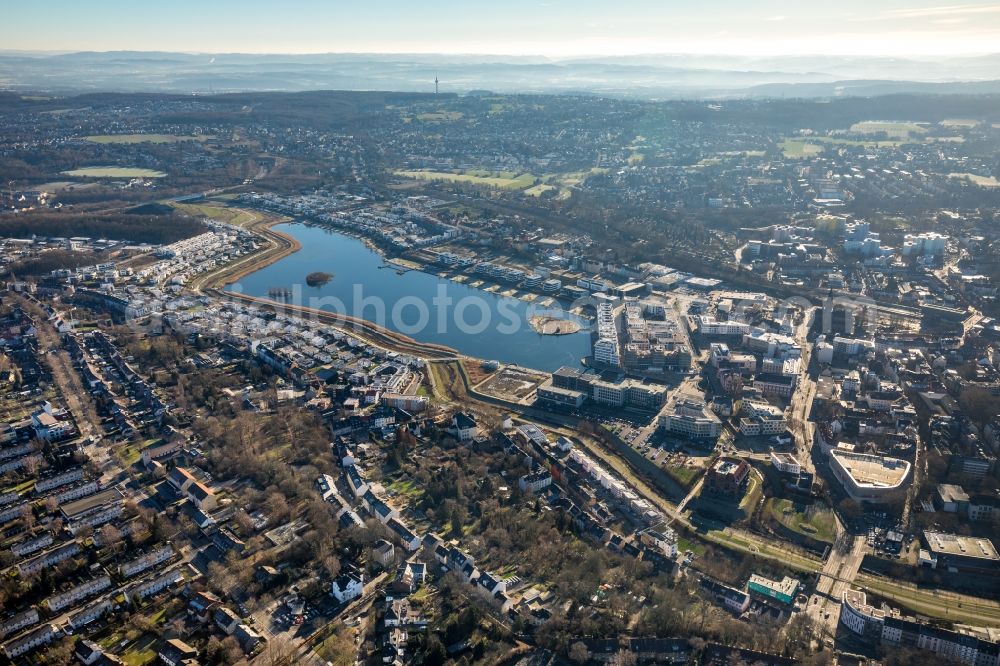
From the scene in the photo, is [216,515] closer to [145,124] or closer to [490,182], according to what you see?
[490,182]

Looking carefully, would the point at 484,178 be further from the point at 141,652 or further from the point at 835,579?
the point at 141,652

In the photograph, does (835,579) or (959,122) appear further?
A: (959,122)

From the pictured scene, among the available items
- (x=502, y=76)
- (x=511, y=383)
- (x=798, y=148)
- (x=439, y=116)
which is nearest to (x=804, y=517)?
(x=511, y=383)

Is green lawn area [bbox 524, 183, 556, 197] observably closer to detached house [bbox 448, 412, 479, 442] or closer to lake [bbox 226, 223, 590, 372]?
lake [bbox 226, 223, 590, 372]

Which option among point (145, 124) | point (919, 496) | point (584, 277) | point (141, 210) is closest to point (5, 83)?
point (145, 124)

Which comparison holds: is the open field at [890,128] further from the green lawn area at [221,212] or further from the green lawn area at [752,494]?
the green lawn area at [752,494]

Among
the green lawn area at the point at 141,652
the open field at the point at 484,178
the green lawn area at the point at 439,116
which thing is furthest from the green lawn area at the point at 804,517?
the green lawn area at the point at 439,116

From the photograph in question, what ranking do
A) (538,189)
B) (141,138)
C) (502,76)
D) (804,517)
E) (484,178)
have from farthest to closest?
(502,76) < (141,138) < (484,178) < (538,189) < (804,517)
